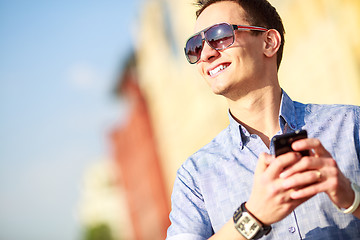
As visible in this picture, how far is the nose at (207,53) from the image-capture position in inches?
107

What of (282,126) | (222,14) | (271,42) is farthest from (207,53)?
(282,126)

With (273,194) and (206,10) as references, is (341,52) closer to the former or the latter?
(206,10)

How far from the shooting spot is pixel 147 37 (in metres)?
30.1

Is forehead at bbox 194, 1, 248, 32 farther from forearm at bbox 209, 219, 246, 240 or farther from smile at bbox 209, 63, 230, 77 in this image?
forearm at bbox 209, 219, 246, 240

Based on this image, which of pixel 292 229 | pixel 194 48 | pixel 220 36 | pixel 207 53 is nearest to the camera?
pixel 292 229

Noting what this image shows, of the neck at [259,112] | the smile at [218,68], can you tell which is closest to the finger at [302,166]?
the neck at [259,112]

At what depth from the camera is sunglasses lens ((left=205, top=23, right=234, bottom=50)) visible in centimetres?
265

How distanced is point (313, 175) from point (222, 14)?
4.18 ft

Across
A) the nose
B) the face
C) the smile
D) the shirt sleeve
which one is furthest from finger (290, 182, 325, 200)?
the nose

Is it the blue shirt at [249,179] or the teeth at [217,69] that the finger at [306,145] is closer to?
the blue shirt at [249,179]

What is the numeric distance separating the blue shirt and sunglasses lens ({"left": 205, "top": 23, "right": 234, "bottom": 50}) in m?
0.40

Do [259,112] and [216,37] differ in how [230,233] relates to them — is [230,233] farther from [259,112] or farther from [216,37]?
[216,37]

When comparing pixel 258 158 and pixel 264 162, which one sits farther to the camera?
pixel 258 158

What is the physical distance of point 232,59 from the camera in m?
2.67
